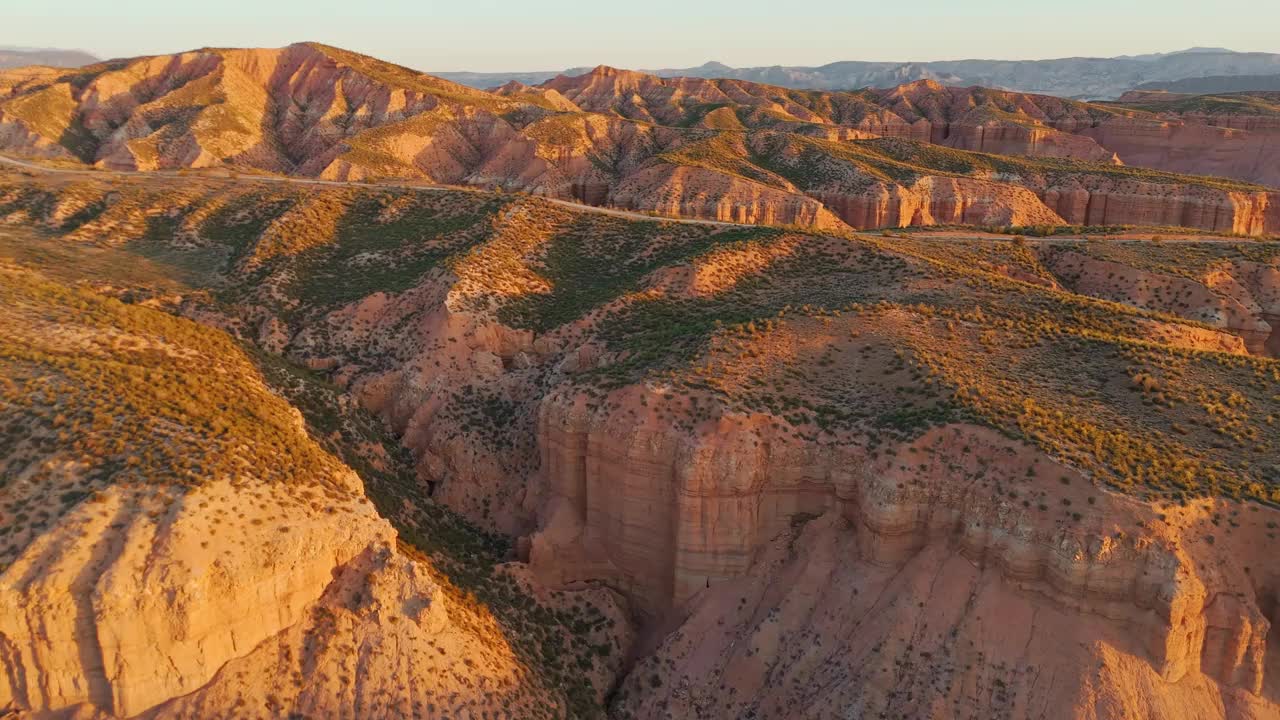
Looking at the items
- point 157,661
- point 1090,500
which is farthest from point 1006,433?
point 157,661

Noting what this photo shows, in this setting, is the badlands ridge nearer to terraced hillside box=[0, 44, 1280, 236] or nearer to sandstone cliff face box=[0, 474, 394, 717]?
sandstone cliff face box=[0, 474, 394, 717]

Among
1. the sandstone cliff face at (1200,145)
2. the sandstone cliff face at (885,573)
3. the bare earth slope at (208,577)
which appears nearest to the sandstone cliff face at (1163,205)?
the sandstone cliff face at (1200,145)

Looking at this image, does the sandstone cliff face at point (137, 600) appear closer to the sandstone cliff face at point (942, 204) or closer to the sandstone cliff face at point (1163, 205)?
the sandstone cliff face at point (942, 204)

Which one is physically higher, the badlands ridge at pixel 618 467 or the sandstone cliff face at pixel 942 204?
the sandstone cliff face at pixel 942 204

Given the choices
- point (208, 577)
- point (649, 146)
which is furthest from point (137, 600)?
point (649, 146)

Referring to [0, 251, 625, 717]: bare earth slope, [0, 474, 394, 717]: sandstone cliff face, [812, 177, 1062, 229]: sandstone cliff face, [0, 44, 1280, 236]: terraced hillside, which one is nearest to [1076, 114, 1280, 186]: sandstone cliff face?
[0, 44, 1280, 236]: terraced hillside

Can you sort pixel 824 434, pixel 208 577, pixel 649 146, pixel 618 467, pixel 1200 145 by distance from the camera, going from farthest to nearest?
pixel 1200 145
pixel 649 146
pixel 618 467
pixel 824 434
pixel 208 577

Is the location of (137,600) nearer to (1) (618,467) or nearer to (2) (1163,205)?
(1) (618,467)
